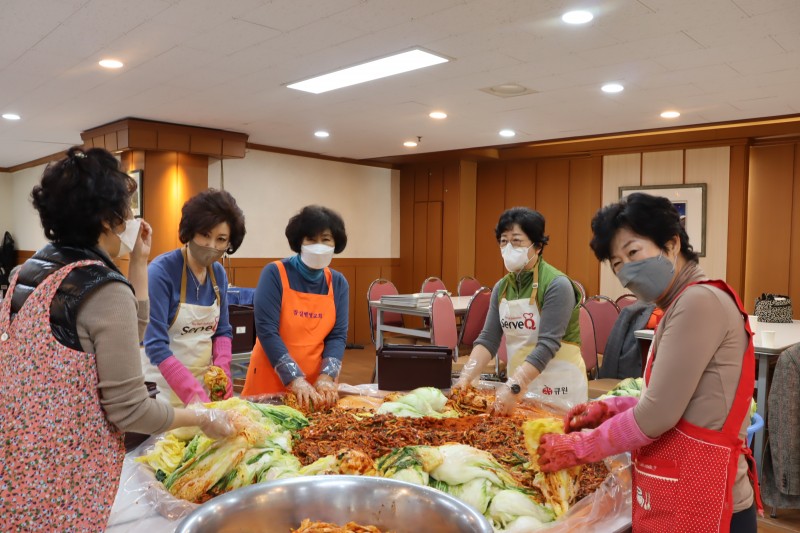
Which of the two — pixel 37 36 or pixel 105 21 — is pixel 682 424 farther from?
pixel 37 36

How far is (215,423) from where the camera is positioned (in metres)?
1.52

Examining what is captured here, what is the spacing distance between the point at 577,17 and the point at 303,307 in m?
2.16

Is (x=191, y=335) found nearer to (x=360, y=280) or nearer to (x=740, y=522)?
(x=740, y=522)

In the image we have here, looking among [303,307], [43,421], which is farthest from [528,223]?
[43,421]

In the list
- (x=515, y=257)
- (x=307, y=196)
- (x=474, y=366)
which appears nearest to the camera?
(x=474, y=366)

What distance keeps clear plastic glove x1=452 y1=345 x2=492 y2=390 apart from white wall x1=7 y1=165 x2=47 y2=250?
1008 cm

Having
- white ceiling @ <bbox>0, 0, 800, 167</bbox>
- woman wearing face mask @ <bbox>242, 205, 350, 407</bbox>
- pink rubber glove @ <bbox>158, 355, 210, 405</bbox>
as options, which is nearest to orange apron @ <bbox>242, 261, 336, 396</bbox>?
woman wearing face mask @ <bbox>242, 205, 350, 407</bbox>

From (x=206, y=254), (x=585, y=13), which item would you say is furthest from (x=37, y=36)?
(x=585, y=13)

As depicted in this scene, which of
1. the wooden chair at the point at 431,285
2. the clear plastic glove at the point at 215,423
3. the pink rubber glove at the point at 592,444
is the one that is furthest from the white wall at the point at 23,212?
the pink rubber glove at the point at 592,444

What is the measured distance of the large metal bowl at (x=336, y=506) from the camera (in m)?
1.17

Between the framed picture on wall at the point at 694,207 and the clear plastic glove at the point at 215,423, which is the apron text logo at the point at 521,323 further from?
the framed picture on wall at the point at 694,207

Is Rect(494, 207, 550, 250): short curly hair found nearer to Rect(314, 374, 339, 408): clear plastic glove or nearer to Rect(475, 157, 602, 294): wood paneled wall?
Rect(314, 374, 339, 408): clear plastic glove

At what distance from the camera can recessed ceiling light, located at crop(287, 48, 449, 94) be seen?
164 inches

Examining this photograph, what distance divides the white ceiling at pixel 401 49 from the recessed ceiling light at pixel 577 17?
0.24 ft
